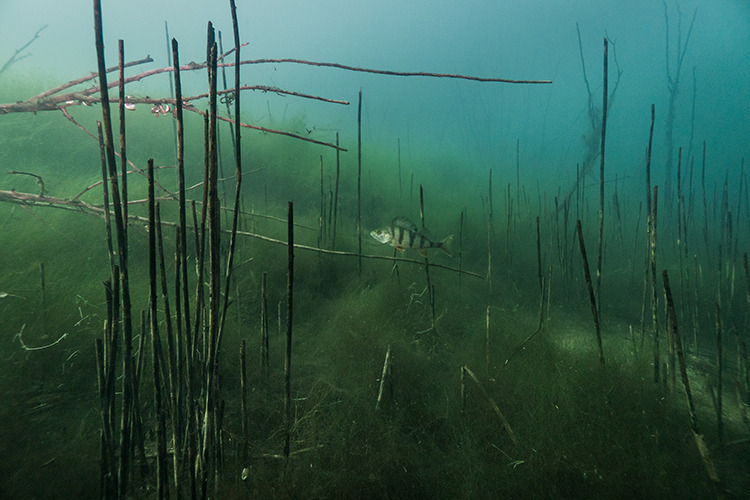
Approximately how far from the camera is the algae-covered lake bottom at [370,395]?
7.95ft

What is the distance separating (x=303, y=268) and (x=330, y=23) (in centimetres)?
10399

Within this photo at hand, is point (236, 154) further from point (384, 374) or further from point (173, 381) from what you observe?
point (384, 374)

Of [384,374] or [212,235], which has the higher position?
[212,235]

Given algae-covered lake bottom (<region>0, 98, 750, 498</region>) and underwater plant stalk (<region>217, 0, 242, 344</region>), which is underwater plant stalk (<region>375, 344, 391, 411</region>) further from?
underwater plant stalk (<region>217, 0, 242, 344</region>)

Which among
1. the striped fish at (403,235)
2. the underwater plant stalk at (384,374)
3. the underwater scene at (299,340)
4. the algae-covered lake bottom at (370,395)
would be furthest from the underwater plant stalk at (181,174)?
the striped fish at (403,235)

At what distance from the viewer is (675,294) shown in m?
8.05

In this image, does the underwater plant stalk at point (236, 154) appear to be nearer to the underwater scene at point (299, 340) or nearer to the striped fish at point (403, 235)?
the underwater scene at point (299, 340)

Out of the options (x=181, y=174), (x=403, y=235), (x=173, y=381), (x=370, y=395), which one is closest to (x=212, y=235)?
(x=181, y=174)

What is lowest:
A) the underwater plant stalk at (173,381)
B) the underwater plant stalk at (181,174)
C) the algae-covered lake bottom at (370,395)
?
the algae-covered lake bottom at (370,395)

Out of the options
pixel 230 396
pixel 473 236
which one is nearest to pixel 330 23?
pixel 473 236

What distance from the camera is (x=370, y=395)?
3.53 m

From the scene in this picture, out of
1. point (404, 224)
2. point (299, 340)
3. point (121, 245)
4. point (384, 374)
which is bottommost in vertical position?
point (299, 340)

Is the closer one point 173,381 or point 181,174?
point 181,174

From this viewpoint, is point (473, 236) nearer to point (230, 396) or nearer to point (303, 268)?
point (303, 268)
